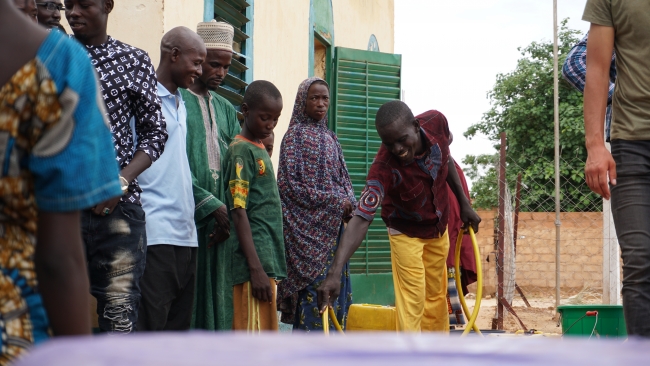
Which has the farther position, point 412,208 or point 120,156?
point 412,208

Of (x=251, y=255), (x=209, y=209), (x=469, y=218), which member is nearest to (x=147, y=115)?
(x=209, y=209)

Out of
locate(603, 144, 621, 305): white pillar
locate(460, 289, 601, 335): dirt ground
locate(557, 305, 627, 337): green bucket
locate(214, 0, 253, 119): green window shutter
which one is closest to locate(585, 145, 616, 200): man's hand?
locate(557, 305, 627, 337): green bucket

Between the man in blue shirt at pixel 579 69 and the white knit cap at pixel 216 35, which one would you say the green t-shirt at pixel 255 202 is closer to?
the white knit cap at pixel 216 35

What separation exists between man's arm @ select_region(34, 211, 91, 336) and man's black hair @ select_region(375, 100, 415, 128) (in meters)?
3.89

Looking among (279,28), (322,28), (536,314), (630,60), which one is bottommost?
(536,314)

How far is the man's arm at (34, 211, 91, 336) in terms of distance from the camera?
59.8 inches

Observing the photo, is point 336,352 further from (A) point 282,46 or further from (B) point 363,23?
(B) point 363,23

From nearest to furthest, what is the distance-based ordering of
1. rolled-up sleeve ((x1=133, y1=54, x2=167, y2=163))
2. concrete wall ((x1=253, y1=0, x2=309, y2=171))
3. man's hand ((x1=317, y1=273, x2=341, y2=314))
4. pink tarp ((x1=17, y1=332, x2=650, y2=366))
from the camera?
pink tarp ((x1=17, y1=332, x2=650, y2=366)) → rolled-up sleeve ((x1=133, y1=54, x2=167, y2=163)) → man's hand ((x1=317, y1=273, x2=341, y2=314)) → concrete wall ((x1=253, y1=0, x2=309, y2=171))

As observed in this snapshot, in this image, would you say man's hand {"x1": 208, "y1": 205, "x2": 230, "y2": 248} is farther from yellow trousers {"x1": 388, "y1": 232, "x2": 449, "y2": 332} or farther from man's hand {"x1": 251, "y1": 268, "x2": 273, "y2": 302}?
yellow trousers {"x1": 388, "y1": 232, "x2": 449, "y2": 332}

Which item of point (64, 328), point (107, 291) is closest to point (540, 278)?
point (107, 291)

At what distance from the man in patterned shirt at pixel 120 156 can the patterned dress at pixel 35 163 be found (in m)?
1.75

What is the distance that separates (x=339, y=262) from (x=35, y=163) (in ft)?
11.3

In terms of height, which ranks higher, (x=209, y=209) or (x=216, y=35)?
(x=216, y=35)

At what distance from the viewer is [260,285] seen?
4.64 meters
